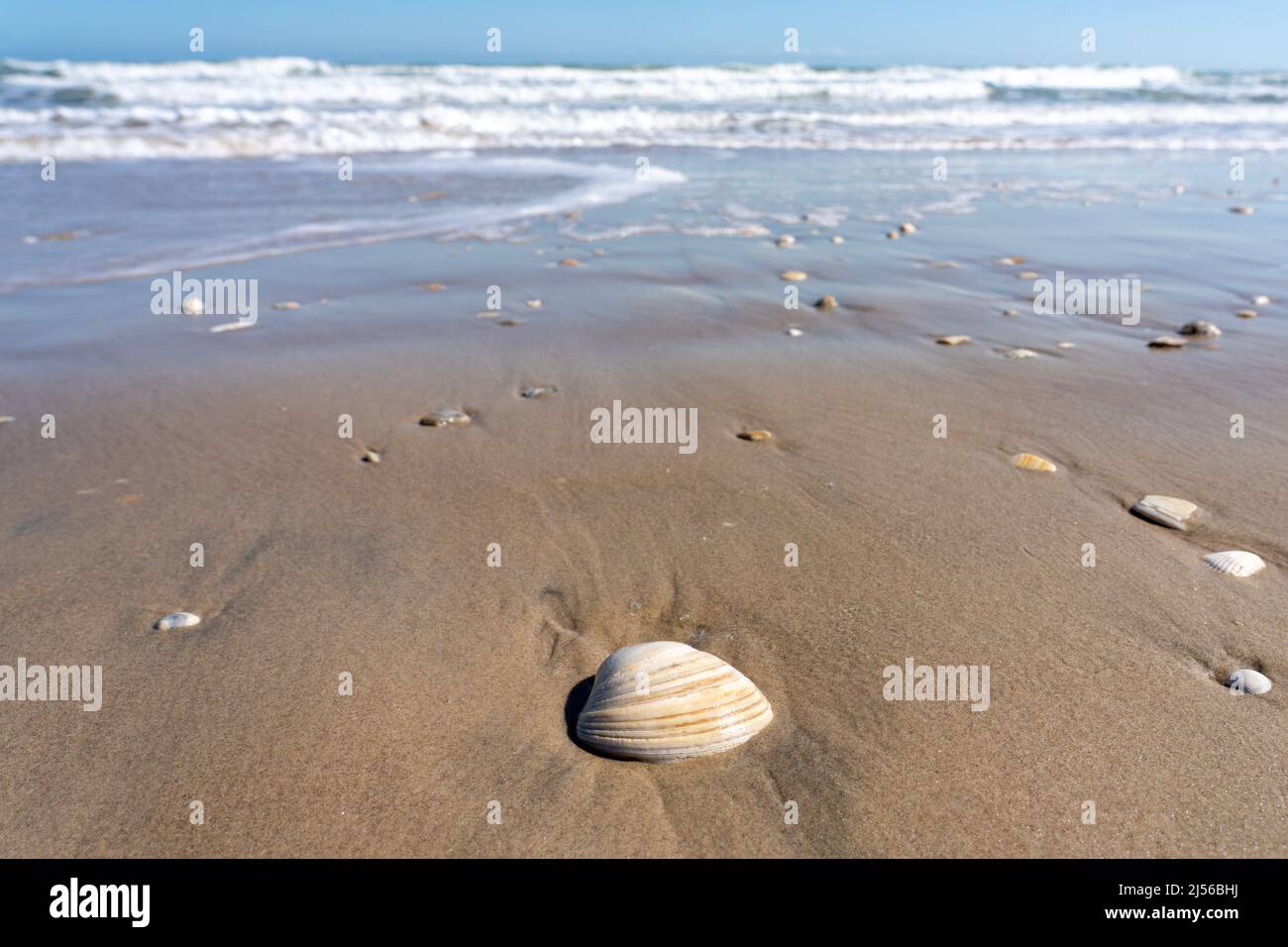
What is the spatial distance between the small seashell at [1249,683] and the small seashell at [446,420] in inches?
106

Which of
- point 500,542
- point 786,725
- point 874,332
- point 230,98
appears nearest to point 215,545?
point 500,542

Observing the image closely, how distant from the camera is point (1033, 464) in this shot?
10.6ft

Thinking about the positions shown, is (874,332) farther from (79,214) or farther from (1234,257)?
(79,214)

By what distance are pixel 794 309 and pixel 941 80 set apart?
3192cm

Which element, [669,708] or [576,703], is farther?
[576,703]

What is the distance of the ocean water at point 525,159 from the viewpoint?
7.87 meters

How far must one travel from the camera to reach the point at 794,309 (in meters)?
5.32

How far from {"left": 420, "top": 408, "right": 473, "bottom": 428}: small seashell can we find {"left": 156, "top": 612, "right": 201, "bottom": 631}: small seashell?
4.81ft
